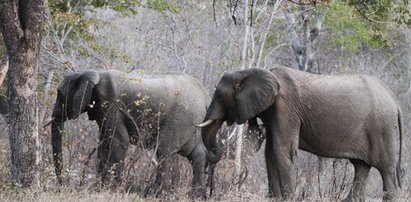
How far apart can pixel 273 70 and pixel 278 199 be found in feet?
5.64

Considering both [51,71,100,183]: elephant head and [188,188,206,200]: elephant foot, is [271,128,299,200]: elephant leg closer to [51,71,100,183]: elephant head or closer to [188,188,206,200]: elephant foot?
[188,188,206,200]: elephant foot

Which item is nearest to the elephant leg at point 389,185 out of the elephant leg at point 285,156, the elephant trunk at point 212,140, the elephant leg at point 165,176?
the elephant leg at point 285,156

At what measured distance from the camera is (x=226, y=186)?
1435 centimetres

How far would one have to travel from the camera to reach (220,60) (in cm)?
2533

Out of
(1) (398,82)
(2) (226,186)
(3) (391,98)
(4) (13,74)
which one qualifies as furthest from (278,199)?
(1) (398,82)

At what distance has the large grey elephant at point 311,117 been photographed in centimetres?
1331

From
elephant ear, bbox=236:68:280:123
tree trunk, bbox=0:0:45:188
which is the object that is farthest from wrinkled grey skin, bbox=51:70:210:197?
tree trunk, bbox=0:0:45:188

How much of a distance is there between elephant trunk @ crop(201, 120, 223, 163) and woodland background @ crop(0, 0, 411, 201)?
19.7 inches

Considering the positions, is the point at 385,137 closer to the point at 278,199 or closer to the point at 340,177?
the point at 278,199

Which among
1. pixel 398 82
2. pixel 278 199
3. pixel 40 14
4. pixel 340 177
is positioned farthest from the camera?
pixel 398 82

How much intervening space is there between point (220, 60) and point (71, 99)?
35.8ft

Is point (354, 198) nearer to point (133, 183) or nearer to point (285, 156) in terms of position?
point (285, 156)

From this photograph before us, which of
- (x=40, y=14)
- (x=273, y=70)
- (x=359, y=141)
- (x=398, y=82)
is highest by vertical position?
(x=40, y=14)

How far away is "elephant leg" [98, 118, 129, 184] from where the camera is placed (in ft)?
45.5
